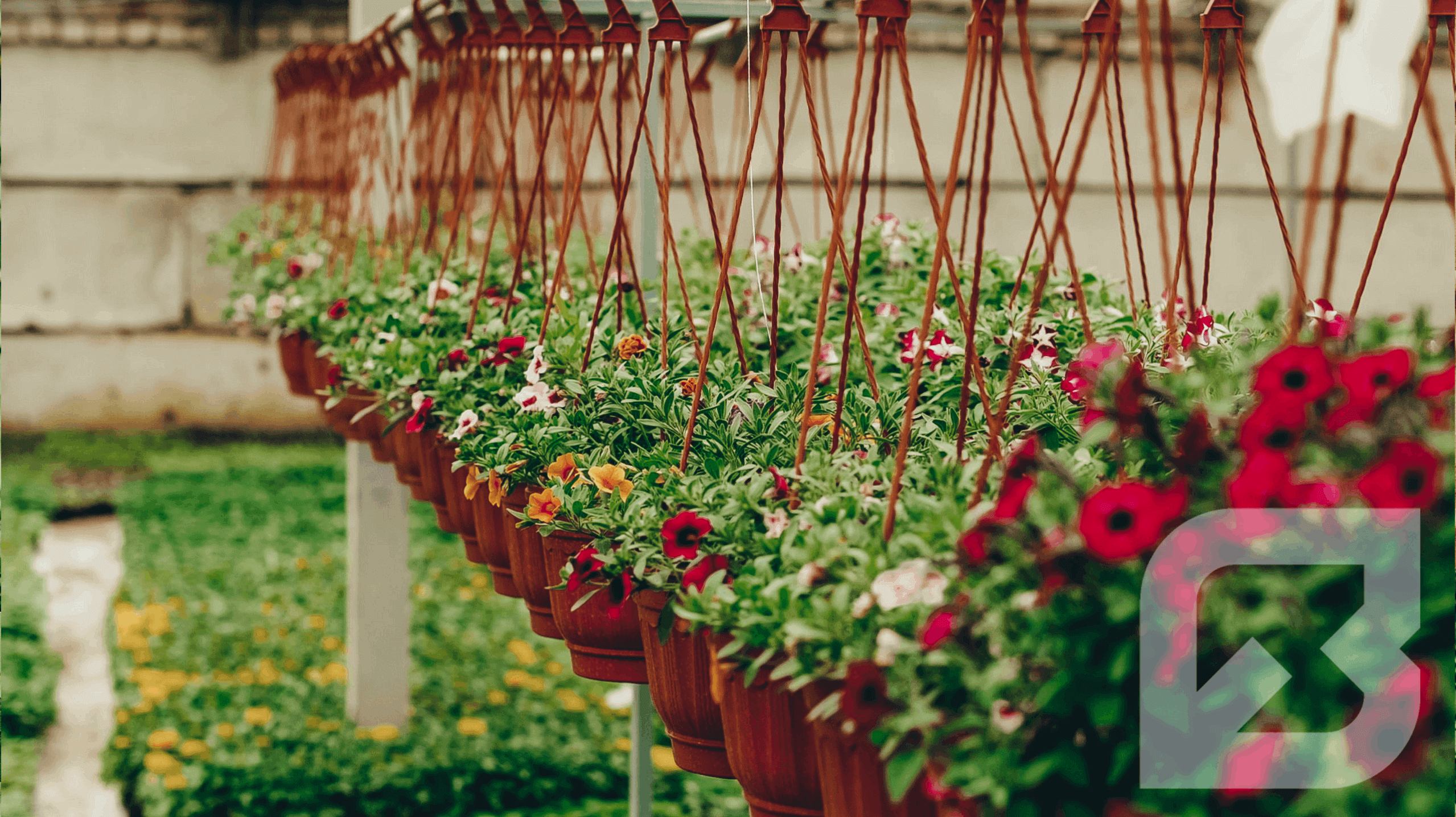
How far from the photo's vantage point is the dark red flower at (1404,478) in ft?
2.13

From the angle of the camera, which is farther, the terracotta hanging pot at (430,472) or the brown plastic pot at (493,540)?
the terracotta hanging pot at (430,472)

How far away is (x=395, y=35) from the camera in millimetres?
2654

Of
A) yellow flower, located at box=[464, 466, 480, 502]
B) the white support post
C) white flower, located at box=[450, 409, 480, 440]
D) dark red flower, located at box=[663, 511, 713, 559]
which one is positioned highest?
white flower, located at box=[450, 409, 480, 440]

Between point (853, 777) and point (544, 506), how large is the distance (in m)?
0.59

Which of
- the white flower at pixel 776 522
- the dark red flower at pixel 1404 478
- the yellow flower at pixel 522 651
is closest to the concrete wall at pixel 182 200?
the yellow flower at pixel 522 651

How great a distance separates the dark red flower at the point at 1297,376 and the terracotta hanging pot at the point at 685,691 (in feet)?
2.06

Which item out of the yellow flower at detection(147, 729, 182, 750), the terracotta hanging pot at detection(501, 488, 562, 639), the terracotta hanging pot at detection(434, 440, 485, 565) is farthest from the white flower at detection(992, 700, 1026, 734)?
the yellow flower at detection(147, 729, 182, 750)

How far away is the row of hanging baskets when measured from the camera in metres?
0.67

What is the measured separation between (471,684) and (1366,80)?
11.7 feet

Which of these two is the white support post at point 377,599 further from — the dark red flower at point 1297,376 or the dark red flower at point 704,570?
the dark red flower at point 1297,376

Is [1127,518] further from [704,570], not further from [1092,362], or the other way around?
[704,570]

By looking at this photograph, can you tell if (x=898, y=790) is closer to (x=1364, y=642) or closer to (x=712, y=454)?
(x=1364, y=642)

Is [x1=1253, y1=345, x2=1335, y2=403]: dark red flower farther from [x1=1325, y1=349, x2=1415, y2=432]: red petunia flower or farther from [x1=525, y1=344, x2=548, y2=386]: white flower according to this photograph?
[x1=525, y1=344, x2=548, y2=386]: white flower

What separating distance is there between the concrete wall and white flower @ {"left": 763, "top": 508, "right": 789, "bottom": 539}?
4.49 metres
